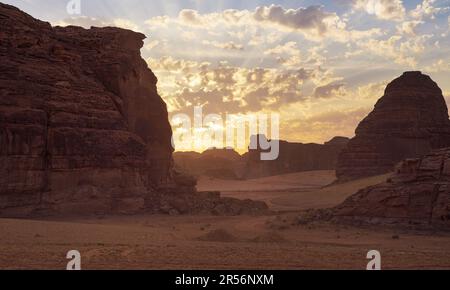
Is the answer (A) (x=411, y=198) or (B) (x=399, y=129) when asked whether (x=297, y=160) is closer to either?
(B) (x=399, y=129)

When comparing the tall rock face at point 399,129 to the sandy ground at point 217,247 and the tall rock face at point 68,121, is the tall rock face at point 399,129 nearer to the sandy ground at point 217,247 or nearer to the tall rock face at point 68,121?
the tall rock face at point 68,121

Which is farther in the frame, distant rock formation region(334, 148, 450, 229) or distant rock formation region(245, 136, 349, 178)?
distant rock formation region(245, 136, 349, 178)

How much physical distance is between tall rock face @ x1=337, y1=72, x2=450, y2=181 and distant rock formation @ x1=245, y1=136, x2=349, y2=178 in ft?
162

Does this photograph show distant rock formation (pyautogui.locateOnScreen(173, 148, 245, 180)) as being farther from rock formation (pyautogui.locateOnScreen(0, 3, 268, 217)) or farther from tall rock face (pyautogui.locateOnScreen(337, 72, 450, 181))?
rock formation (pyautogui.locateOnScreen(0, 3, 268, 217))

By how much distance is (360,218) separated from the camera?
23.4m

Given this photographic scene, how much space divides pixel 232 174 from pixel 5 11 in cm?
8217

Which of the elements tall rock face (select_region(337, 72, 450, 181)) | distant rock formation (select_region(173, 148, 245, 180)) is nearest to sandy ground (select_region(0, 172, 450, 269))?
tall rock face (select_region(337, 72, 450, 181))

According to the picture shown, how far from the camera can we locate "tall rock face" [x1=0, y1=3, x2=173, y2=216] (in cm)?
2497

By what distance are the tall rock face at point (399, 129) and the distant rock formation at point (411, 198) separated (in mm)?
31544

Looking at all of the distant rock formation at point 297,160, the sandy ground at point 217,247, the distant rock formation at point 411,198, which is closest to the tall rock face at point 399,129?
the distant rock formation at point 411,198

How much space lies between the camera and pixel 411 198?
71.7 ft

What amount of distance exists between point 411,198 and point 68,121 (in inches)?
748

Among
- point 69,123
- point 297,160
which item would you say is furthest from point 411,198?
point 297,160
